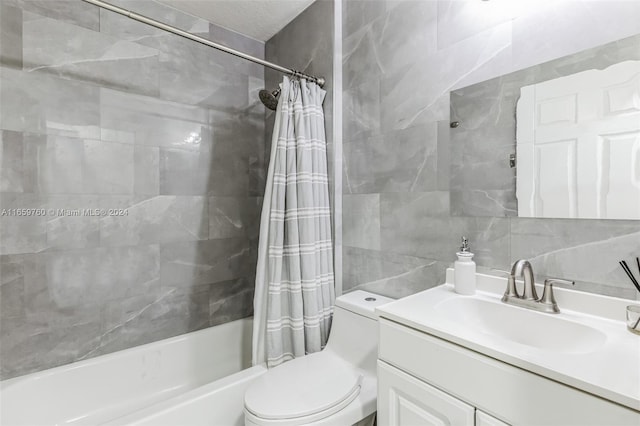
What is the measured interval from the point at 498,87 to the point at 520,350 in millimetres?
911

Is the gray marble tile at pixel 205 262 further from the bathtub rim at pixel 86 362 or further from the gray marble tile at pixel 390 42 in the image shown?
the gray marble tile at pixel 390 42

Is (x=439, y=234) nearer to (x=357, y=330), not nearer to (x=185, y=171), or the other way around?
(x=357, y=330)

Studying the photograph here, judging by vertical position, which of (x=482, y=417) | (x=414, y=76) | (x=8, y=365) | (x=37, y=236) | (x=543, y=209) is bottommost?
(x=8, y=365)

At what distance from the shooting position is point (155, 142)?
1.80 meters

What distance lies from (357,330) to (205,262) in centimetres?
114

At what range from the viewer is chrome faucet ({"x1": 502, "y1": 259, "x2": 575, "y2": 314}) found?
36.7 inches

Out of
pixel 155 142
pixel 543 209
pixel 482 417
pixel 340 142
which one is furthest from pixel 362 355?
pixel 155 142

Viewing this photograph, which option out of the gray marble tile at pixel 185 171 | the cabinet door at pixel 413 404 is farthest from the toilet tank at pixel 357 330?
the gray marble tile at pixel 185 171

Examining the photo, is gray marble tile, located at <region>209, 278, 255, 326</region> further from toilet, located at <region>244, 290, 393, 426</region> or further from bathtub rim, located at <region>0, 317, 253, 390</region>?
toilet, located at <region>244, 290, 393, 426</region>

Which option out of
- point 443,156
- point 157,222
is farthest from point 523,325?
point 157,222

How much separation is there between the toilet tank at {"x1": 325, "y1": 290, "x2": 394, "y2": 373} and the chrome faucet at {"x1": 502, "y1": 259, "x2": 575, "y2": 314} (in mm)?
561

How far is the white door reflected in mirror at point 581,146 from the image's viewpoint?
840 mm

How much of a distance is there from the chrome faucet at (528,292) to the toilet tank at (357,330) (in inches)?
22.1

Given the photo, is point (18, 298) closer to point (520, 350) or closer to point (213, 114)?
point (213, 114)
